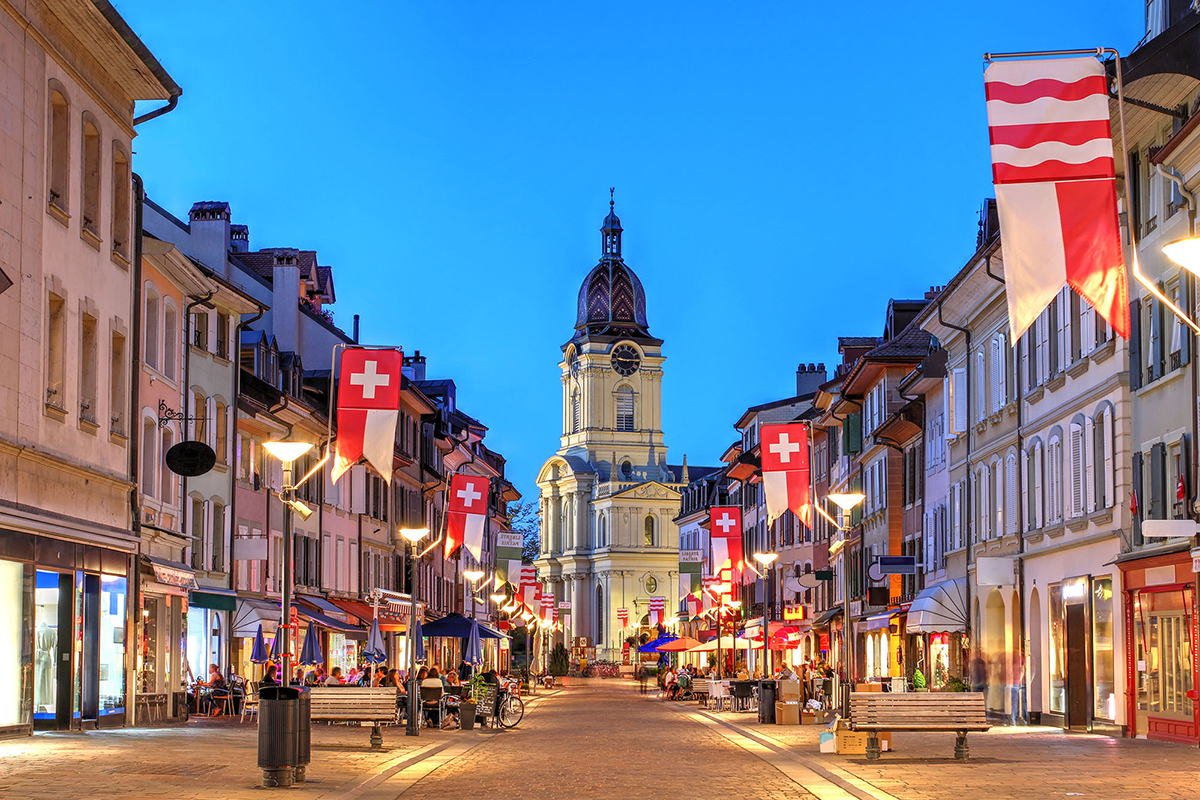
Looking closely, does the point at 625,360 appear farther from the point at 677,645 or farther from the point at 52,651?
the point at 52,651

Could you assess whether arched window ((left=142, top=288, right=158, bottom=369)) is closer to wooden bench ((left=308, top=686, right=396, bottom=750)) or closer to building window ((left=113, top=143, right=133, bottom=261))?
building window ((left=113, top=143, right=133, bottom=261))

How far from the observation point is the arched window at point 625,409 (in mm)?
168250

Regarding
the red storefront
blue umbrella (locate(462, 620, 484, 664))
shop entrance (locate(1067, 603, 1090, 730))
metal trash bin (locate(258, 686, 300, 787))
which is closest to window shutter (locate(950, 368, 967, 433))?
shop entrance (locate(1067, 603, 1090, 730))

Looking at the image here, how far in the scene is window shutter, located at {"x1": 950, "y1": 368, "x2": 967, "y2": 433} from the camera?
149ft

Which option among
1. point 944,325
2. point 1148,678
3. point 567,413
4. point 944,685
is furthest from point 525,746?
point 567,413

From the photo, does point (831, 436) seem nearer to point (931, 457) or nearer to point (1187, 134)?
point (931, 457)

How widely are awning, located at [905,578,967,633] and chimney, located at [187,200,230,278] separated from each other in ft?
74.3

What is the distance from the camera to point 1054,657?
119ft

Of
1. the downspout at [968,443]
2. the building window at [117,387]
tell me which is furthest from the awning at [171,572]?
the downspout at [968,443]

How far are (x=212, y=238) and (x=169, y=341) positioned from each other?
15.1m

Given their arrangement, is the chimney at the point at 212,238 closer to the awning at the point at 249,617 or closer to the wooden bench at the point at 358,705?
the awning at the point at 249,617

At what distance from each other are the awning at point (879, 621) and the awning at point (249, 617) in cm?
2027

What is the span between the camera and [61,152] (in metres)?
27.4

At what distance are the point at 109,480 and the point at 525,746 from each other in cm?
860
